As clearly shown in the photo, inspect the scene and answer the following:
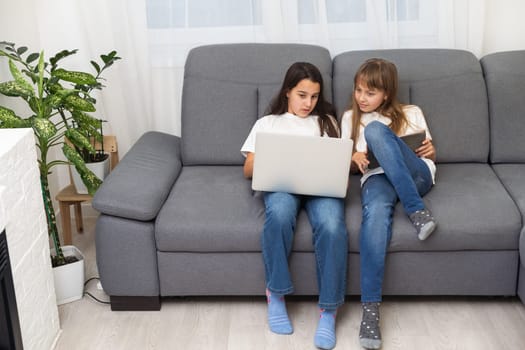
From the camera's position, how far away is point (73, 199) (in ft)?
9.52

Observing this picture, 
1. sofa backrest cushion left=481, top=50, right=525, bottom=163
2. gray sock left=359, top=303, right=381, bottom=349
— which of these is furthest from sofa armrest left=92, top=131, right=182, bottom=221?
sofa backrest cushion left=481, top=50, right=525, bottom=163

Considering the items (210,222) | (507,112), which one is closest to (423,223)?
→ (210,222)

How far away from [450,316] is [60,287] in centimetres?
145

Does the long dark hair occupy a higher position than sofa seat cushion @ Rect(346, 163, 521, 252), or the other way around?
the long dark hair

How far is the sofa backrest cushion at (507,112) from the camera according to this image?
2.81m

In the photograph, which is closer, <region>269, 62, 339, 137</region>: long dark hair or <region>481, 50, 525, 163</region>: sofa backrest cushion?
<region>269, 62, 339, 137</region>: long dark hair

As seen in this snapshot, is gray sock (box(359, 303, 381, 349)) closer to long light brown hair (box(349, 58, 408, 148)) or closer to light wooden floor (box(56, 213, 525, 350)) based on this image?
light wooden floor (box(56, 213, 525, 350))

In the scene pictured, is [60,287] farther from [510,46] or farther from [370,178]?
[510,46]

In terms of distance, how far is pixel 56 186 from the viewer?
3.35 m

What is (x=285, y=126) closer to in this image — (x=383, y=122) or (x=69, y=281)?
(x=383, y=122)

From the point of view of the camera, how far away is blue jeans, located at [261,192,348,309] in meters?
2.30

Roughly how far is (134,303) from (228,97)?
3.06ft

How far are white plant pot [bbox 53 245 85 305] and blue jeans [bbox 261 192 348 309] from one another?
2.45 feet

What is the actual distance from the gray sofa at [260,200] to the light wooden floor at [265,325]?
8cm
